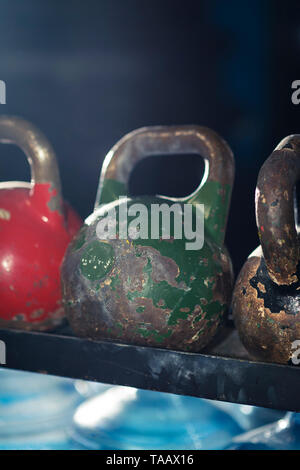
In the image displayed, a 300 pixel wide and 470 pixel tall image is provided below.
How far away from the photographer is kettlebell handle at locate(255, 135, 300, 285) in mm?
688

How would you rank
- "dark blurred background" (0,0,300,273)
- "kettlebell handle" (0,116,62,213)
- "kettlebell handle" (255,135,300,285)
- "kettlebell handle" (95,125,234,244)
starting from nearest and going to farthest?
"kettlebell handle" (255,135,300,285) < "kettlebell handle" (95,125,234,244) < "kettlebell handle" (0,116,62,213) < "dark blurred background" (0,0,300,273)

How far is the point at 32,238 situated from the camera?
0.92m

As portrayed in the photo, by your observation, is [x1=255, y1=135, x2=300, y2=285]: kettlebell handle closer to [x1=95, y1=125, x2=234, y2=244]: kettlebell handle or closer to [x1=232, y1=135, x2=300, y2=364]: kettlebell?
[x1=232, y1=135, x2=300, y2=364]: kettlebell

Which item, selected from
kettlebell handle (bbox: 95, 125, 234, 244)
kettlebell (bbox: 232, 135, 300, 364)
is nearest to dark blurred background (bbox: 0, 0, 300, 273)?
kettlebell handle (bbox: 95, 125, 234, 244)

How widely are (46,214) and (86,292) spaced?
0.71ft

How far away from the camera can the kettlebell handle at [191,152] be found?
867mm

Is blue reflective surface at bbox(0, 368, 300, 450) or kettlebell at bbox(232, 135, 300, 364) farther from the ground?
kettlebell at bbox(232, 135, 300, 364)

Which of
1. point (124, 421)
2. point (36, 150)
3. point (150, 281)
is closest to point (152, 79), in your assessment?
point (36, 150)

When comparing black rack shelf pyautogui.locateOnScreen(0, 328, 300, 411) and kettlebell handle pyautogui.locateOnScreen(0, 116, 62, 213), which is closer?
black rack shelf pyautogui.locateOnScreen(0, 328, 300, 411)

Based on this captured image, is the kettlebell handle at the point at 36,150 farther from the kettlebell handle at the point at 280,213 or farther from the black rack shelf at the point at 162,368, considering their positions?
the kettlebell handle at the point at 280,213

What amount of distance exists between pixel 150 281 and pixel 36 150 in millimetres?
346

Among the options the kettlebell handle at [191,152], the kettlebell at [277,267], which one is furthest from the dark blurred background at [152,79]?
the kettlebell at [277,267]

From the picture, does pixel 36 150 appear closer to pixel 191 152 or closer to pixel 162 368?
pixel 191 152

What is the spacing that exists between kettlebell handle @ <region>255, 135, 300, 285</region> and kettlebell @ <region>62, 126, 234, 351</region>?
120 millimetres
